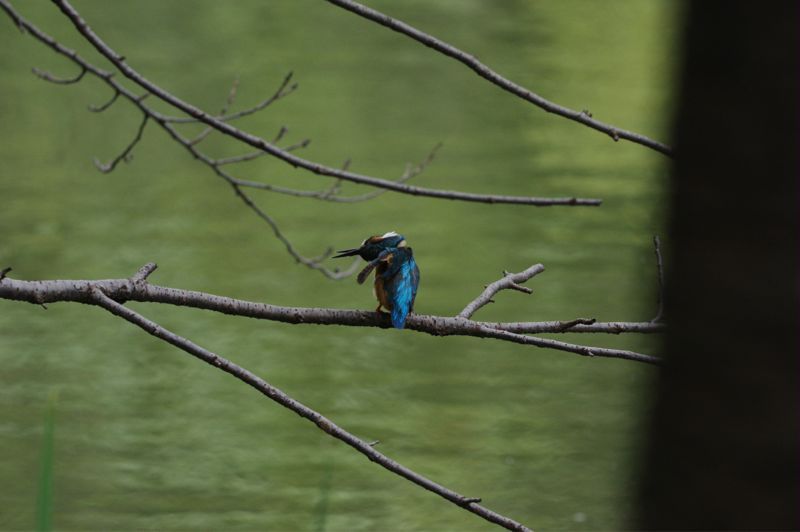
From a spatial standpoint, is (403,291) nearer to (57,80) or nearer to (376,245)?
(376,245)

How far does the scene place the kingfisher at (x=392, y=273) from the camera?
291 cm

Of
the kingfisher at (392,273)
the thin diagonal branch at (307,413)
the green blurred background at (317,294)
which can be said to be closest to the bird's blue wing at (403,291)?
the kingfisher at (392,273)

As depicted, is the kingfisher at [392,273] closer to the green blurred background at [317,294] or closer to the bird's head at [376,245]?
the bird's head at [376,245]

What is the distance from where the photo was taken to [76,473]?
6.42 metres

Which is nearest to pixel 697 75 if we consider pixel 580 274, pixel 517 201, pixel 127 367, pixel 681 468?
pixel 681 468

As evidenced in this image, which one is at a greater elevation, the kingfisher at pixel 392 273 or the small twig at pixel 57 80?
the small twig at pixel 57 80

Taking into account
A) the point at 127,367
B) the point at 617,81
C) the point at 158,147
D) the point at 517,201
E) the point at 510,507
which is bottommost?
the point at 510,507

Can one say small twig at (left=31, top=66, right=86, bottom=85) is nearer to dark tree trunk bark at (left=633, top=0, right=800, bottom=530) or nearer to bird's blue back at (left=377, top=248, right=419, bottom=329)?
bird's blue back at (left=377, top=248, right=419, bottom=329)

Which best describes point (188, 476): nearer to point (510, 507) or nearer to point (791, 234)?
point (510, 507)

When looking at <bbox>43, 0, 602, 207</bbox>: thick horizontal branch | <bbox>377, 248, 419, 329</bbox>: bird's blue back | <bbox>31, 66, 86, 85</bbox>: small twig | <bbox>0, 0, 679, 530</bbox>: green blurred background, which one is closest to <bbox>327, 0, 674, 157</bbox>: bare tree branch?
<bbox>43, 0, 602, 207</bbox>: thick horizontal branch

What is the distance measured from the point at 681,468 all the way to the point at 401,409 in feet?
19.8

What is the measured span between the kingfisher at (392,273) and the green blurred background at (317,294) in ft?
2.03

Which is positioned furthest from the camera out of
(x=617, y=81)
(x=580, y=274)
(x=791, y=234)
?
(x=617, y=81)

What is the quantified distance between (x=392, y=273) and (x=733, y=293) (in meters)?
1.95
